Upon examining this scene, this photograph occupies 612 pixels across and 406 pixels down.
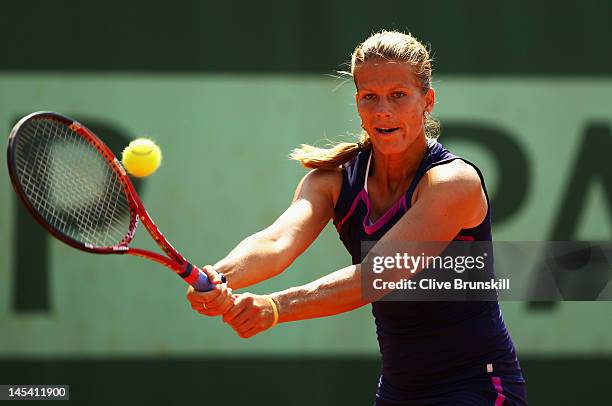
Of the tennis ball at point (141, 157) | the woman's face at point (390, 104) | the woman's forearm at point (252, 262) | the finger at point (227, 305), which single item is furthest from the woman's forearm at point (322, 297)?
the tennis ball at point (141, 157)

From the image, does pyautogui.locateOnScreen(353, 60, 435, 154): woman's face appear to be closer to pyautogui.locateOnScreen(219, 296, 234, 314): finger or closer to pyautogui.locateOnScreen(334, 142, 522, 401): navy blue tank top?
pyautogui.locateOnScreen(334, 142, 522, 401): navy blue tank top

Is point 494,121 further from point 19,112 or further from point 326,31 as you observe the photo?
point 19,112

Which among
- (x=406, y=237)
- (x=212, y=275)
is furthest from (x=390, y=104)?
(x=212, y=275)

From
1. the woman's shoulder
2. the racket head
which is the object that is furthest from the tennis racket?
the woman's shoulder

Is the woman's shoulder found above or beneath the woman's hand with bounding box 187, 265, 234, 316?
above

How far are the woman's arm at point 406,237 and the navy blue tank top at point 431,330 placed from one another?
0.26 feet

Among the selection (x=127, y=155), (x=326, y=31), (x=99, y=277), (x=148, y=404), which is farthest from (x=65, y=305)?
(x=127, y=155)

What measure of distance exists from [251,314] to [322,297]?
21cm

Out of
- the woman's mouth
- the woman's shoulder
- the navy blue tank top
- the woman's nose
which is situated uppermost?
the woman's nose

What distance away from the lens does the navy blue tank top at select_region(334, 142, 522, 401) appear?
304 cm

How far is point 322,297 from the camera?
2783 mm

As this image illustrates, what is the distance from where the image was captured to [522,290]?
16.8 ft

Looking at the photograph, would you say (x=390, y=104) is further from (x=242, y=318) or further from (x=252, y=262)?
(x=242, y=318)

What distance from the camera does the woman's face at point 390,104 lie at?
9.96ft
